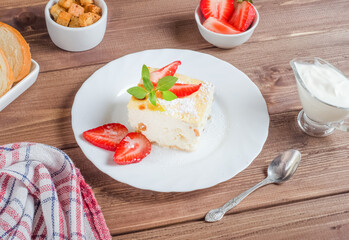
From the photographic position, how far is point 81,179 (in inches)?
54.5

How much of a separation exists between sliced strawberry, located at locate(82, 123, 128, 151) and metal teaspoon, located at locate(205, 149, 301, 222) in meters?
0.42

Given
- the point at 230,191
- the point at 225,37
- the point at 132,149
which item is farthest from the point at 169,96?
the point at 225,37

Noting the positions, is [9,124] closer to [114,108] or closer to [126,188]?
[114,108]

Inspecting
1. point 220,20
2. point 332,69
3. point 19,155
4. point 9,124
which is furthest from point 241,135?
point 9,124

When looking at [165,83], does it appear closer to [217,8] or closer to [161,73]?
[161,73]

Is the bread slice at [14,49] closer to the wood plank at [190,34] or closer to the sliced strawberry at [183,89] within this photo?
the wood plank at [190,34]

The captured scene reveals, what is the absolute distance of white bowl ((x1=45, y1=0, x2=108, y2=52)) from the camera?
177 cm

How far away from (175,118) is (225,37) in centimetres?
56

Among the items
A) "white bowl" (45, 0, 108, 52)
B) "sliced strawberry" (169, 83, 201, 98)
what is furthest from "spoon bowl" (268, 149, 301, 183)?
"white bowl" (45, 0, 108, 52)

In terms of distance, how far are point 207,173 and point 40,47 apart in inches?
39.3

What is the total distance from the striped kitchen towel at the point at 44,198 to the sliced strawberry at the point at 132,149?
147 mm

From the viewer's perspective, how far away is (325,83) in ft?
4.92

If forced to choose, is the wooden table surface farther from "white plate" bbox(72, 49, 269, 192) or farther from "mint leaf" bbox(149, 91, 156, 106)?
"mint leaf" bbox(149, 91, 156, 106)

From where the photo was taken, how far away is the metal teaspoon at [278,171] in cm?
137
